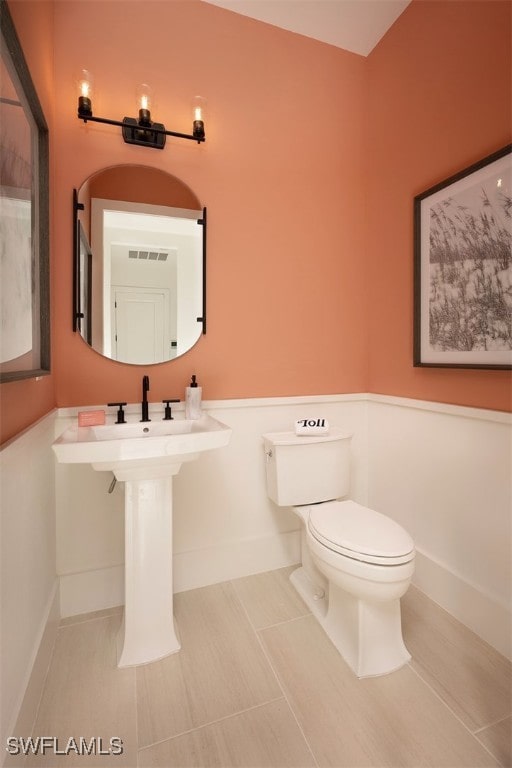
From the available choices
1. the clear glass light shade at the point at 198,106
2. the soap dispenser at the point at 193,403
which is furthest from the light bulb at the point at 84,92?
the soap dispenser at the point at 193,403

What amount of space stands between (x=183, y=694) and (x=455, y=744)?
869 mm

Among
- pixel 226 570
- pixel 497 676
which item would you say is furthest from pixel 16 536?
pixel 497 676

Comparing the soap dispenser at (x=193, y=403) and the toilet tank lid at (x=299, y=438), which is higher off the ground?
the soap dispenser at (x=193, y=403)

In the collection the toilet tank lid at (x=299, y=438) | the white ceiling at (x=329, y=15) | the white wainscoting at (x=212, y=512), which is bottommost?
the white wainscoting at (x=212, y=512)

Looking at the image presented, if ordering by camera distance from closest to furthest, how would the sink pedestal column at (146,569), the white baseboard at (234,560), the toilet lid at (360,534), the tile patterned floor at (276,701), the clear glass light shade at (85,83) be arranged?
the tile patterned floor at (276,701) → the toilet lid at (360,534) → the sink pedestal column at (146,569) → the clear glass light shade at (85,83) → the white baseboard at (234,560)

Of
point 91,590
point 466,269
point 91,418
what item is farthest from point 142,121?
point 91,590

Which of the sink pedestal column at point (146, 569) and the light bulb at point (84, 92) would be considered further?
the light bulb at point (84, 92)

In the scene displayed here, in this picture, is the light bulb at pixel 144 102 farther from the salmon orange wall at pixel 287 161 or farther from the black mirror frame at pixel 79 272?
the black mirror frame at pixel 79 272

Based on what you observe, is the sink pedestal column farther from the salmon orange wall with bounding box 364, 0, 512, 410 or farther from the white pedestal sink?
the salmon orange wall with bounding box 364, 0, 512, 410

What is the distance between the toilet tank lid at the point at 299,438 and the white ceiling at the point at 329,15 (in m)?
2.19

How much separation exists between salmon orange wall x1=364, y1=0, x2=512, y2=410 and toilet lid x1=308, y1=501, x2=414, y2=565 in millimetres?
656

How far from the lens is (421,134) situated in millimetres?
1774

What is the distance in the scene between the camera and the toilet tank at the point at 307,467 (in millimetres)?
1723

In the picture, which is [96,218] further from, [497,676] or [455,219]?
[497,676]
